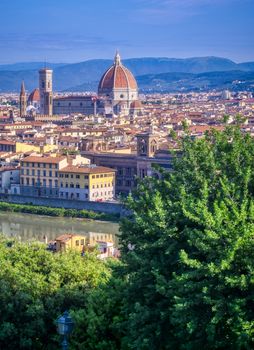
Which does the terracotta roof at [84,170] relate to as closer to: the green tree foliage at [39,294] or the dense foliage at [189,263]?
the green tree foliage at [39,294]

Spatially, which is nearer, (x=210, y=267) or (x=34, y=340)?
(x=210, y=267)

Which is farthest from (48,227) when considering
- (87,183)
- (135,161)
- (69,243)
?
(135,161)

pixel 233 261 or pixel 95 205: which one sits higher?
pixel 233 261

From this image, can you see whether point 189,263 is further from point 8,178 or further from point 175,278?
point 8,178

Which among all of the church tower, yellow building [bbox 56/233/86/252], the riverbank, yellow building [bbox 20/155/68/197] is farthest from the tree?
the church tower

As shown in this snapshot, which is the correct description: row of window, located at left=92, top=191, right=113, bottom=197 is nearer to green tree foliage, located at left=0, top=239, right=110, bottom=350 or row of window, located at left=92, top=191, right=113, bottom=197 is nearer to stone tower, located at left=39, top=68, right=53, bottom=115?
green tree foliage, located at left=0, top=239, right=110, bottom=350

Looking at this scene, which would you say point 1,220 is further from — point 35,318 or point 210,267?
point 210,267

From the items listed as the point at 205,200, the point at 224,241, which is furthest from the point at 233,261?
the point at 205,200
